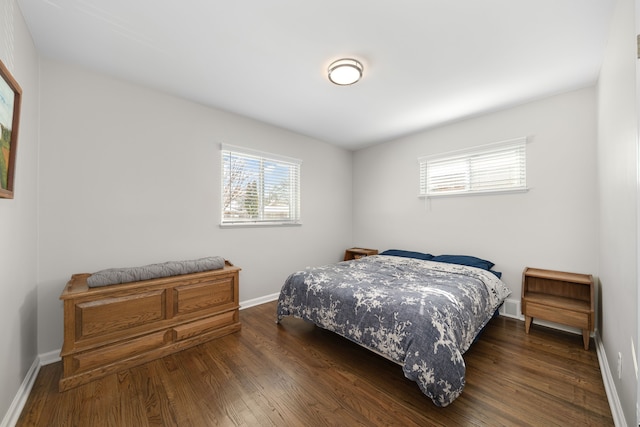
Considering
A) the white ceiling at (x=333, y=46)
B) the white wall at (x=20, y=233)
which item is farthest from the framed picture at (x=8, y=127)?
the white ceiling at (x=333, y=46)

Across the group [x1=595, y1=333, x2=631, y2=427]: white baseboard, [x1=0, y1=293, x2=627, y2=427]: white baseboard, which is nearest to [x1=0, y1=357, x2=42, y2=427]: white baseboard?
[x1=0, y1=293, x2=627, y2=427]: white baseboard

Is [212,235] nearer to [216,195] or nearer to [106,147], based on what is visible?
[216,195]

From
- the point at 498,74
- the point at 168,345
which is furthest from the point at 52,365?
the point at 498,74

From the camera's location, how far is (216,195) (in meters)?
3.20

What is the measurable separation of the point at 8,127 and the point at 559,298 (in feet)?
15.1

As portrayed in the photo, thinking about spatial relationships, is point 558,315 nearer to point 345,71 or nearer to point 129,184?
point 345,71

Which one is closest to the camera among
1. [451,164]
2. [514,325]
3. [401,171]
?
[514,325]

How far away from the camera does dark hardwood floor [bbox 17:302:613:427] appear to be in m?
1.57

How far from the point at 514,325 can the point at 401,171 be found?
2.52 meters

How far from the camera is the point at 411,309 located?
1900 millimetres

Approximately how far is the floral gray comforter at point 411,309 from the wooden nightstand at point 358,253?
3.89 ft

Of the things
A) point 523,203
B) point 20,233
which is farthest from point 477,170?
point 20,233

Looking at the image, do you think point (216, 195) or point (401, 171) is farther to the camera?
point (401, 171)

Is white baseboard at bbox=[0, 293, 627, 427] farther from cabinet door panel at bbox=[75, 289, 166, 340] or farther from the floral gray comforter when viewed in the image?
the floral gray comforter
